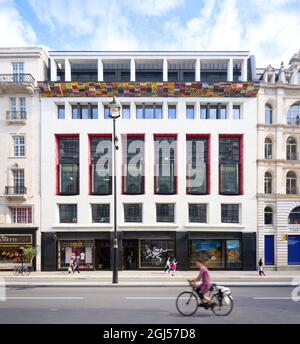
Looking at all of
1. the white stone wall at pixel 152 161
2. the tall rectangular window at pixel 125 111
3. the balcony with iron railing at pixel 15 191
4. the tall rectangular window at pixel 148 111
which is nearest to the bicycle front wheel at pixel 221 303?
the white stone wall at pixel 152 161

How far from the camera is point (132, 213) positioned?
2817 cm

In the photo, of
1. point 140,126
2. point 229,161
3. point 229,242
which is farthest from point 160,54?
point 229,242

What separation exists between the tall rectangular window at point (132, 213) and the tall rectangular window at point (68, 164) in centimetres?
490

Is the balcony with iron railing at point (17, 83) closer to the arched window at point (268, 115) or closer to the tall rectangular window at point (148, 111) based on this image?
the tall rectangular window at point (148, 111)

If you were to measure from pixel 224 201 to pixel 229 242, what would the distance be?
3741 millimetres

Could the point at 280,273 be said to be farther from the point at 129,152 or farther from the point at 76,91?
the point at 76,91

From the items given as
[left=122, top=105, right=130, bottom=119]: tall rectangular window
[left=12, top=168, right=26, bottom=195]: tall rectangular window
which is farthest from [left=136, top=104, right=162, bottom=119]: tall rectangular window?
[left=12, top=168, right=26, bottom=195]: tall rectangular window

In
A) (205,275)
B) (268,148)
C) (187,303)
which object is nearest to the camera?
(205,275)

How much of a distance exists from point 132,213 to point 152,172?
13.8 ft

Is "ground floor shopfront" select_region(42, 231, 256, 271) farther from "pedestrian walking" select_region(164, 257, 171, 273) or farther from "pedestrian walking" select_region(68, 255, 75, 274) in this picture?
"pedestrian walking" select_region(164, 257, 171, 273)

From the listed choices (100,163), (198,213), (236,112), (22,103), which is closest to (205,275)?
(198,213)

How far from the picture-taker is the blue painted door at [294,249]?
1112 inches

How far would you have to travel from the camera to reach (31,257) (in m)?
27.2

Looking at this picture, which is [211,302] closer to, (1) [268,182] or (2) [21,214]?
(1) [268,182]
